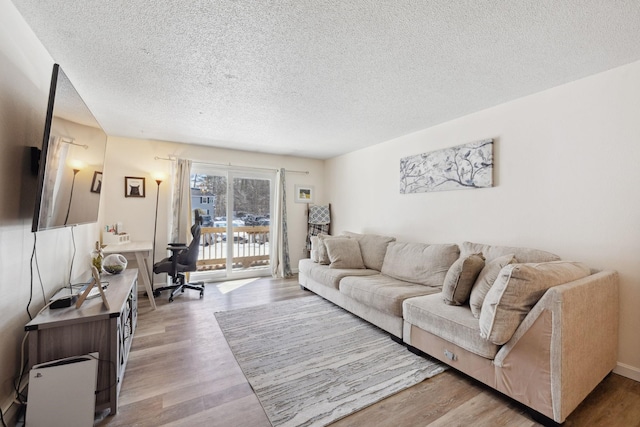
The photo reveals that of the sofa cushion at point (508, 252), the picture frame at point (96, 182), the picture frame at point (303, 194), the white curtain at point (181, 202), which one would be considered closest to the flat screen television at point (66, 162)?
the picture frame at point (96, 182)

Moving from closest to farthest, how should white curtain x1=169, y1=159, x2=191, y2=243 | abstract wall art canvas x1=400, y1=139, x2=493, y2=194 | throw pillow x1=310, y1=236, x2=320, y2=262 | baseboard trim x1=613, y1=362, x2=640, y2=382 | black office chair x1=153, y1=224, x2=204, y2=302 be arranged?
baseboard trim x1=613, y1=362, x2=640, y2=382 < abstract wall art canvas x1=400, y1=139, x2=493, y2=194 < black office chair x1=153, y1=224, x2=204, y2=302 < throw pillow x1=310, y1=236, x2=320, y2=262 < white curtain x1=169, y1=159, x2=191, y2=243

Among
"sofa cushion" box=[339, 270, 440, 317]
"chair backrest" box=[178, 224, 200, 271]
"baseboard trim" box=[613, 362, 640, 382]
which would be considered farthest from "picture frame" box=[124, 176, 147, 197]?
"baseboard trim" box=[613, 362, 640, 382]

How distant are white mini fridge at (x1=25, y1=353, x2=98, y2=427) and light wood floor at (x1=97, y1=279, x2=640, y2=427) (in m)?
0.18

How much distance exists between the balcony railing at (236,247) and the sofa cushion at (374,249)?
2130 mm

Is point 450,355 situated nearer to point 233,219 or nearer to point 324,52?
point 324,52

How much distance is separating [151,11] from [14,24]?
779 mm

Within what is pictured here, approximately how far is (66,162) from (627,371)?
166 inches

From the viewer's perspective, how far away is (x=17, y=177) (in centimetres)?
155

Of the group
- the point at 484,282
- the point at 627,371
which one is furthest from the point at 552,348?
the point at 627,371

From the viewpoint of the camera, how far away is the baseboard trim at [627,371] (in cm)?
196

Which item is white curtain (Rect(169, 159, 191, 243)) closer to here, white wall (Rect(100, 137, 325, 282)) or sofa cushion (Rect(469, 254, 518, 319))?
white wall (Rect(100, 137, 325, 282))

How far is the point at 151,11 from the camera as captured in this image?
1.52 metres

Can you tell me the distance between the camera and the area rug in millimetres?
1749

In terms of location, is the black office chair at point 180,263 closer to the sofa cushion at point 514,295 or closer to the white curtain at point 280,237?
the white curtain at point 280,237
